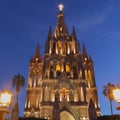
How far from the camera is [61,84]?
4484cm

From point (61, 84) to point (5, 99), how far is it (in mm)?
34634

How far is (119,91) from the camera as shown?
10.7 meters

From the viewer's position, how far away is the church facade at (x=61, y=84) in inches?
1620

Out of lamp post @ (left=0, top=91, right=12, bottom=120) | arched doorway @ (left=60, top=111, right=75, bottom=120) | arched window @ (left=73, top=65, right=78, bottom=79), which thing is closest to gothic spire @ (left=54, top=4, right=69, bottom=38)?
arched window @ (left=73, top=65, right=78, bottom=79)

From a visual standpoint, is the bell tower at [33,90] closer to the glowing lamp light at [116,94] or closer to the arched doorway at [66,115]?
the arched doorway at [66,115]

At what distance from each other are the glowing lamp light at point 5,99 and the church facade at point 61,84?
2757 cm

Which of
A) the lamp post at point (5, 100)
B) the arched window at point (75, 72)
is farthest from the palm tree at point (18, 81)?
the lamp post at point (5, 100)

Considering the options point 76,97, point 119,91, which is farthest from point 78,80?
point 119,91

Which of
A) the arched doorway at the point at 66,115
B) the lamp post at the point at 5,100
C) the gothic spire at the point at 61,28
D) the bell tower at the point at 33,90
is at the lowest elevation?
the lamp post at the point at 5,100

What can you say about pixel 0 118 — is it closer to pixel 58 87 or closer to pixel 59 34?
pixel 58 87

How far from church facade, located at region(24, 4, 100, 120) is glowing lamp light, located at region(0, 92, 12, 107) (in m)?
27.6

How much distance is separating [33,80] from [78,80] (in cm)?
1229

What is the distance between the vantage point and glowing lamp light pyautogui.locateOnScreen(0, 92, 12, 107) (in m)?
10.4

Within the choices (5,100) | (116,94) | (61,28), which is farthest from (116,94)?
(61,28)
